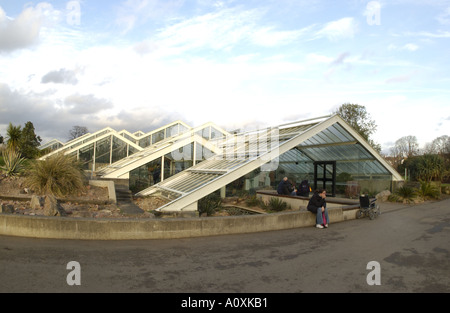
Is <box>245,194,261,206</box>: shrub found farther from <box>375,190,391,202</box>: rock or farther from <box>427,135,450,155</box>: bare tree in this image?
<box>427,135,450,155</box>: bare tree

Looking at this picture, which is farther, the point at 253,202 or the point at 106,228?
the point at 253,202

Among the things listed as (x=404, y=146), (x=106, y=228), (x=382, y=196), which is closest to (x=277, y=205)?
(x=382, y=196)

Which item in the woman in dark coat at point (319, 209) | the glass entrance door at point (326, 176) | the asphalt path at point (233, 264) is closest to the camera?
the asphalt path at point (233, 264)

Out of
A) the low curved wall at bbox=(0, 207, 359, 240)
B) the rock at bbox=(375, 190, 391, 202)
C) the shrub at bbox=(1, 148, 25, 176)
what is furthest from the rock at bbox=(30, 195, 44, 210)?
the rock at bbox=(375, 190, 391, 202)

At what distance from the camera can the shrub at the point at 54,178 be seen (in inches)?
468

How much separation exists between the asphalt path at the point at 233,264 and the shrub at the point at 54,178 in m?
5.64

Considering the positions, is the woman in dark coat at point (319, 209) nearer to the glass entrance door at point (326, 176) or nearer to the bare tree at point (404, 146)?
the glass entrance door at point (326, 176)

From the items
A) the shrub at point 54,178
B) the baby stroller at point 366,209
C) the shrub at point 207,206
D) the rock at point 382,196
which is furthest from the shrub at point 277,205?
the shrub at point 54,178

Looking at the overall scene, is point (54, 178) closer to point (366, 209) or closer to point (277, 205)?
point (277, 205)

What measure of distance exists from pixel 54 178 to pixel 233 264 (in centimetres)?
974

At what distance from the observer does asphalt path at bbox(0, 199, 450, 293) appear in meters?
4.50

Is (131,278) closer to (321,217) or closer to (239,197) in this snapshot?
(321,217)

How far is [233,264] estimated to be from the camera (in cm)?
559

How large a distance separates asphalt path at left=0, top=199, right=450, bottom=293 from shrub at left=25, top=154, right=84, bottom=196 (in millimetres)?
5638
